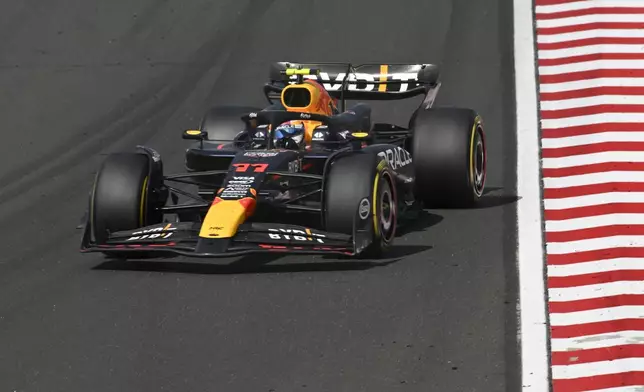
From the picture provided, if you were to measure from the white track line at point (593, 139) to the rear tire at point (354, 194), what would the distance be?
389cm

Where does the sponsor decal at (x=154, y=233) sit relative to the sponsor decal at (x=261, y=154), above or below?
below

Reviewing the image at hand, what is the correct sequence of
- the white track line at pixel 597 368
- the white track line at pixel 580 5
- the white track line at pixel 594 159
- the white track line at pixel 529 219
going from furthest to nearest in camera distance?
1. the white track line at pixel 580 5
2. the white track line at pixel 594 159
3. the white track line at pixel 529 219
4. the white track line at pixel 597 368

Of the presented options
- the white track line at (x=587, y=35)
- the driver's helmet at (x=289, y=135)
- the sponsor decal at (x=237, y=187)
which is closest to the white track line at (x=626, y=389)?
the sponsor decal at (x=237, y=187)

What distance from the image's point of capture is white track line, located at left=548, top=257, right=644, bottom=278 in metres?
11.3

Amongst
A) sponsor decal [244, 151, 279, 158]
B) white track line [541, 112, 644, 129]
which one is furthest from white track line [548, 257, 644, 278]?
white track line [541, 112, 644, 129]

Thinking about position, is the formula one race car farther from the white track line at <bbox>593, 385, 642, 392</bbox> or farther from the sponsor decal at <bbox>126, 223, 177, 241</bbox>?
the white track line at <bbox>593, 385, 642, 392</bbox>

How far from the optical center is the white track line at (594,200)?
13.2 m

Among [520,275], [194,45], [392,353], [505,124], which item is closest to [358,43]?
[194,45]

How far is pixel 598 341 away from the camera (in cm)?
960

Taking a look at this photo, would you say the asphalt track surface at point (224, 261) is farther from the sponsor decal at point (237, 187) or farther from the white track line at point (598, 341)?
the sponsor decal at point (237, 187)

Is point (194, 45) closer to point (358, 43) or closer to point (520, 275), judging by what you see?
point (358, 43)

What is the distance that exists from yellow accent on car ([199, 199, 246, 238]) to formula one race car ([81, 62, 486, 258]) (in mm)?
11

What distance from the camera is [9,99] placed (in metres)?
19.3

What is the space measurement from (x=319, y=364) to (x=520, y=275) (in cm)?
246
